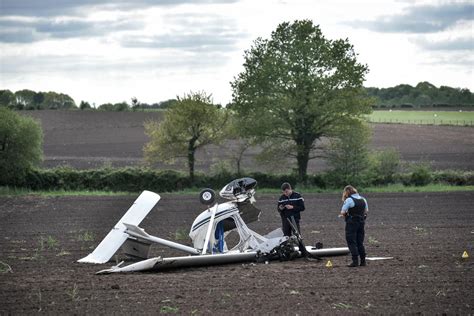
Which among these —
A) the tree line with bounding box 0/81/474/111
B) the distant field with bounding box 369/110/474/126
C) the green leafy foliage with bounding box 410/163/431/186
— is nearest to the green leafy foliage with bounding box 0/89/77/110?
the tree line with bounding box 0/81/474/111

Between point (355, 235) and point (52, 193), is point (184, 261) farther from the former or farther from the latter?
point (52, 193)

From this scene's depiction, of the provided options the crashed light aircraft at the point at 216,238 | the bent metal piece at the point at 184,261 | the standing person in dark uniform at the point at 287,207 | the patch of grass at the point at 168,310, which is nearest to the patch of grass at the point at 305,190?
the crashed light aircraft at the point at 216,238

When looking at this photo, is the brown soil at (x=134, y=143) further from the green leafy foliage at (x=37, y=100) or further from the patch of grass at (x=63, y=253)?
the patch of grass at (x=63, y=253)

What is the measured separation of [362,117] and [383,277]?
120 ft

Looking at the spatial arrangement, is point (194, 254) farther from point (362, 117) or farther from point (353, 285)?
point (362, 117)

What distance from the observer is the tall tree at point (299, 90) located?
51.0 meters

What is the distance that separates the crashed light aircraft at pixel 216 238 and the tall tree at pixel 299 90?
31512 millimetres

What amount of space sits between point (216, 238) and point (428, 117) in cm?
9593

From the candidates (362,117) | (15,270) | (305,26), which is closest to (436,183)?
(362,117)

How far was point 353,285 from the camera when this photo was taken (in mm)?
15398

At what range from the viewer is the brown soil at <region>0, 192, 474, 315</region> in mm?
13625

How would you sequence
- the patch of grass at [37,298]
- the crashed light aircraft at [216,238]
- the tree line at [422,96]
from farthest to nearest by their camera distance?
the tree line at [422,96], the crashed light aircraft at [216,238], the patch of grass at [37,298]

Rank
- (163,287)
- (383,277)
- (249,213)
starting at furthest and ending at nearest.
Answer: (249,213), (383,277), (163,287)

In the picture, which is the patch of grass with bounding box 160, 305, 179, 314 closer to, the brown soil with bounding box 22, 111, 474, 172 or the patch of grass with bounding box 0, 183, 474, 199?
the patch of grass with bounding box 0, 183, 474, 199
